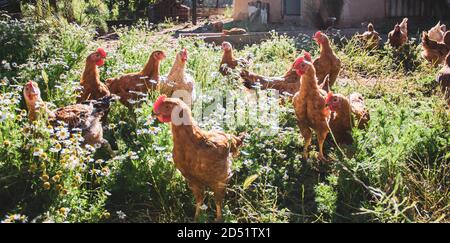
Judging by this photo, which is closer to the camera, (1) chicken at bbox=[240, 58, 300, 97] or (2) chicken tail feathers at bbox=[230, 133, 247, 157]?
(2) chicken tail feathers at bbox=[230, 133, 247, 157]

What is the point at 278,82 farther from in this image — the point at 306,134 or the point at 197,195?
the point at 197,195

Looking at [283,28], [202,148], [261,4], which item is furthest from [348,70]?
[261,4]

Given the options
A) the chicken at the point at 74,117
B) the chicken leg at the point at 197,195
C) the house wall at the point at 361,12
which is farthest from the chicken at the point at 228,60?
the house wall at the point at 361,12

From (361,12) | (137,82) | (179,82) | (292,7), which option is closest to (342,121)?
(179,82)

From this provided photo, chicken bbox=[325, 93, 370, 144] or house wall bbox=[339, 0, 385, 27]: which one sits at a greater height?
house wall bbox=[339, 0, 385, 27]

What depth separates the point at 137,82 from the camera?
5312 mm

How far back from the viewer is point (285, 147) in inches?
183

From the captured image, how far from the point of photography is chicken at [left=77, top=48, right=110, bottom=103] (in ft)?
16.8

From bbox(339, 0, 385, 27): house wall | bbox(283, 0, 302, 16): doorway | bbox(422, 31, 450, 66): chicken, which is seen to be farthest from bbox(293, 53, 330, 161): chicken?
bbox(283, 0, 302, 16): doorway

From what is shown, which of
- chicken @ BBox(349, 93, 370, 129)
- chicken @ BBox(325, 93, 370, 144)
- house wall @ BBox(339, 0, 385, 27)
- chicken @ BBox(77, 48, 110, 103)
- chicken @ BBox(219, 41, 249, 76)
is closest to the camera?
chicken @ BBox(325, 93, 370, 144)

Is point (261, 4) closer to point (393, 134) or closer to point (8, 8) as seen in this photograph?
point (8, 8)

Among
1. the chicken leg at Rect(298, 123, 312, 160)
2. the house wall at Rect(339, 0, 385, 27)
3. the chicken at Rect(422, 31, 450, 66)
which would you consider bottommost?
the chicken leg at Rect(298, 123, 312, 160)

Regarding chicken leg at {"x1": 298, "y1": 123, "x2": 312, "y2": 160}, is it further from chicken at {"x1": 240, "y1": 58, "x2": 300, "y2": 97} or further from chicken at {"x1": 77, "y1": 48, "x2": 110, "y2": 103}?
chicken at {"x1": 77, "y1": 48, "x2": 110, "y2": 103}

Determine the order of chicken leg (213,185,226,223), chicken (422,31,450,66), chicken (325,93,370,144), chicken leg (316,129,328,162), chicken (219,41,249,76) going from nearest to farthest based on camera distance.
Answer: chicken leg (213,185,226,223)
chicken leg (316,129,328,162)
chicken (325,93,370,144)
chicken (219,41,249,76)
chicken (422,31,450,66)
